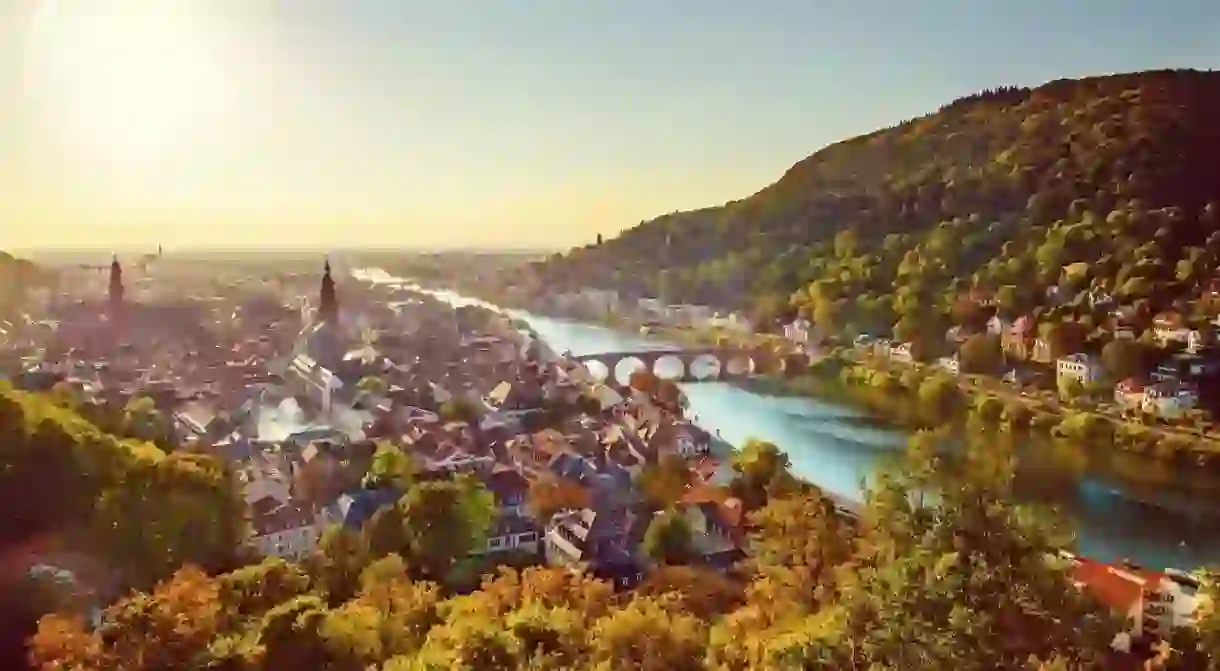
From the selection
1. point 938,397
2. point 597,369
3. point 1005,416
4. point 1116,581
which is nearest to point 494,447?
point 597,369

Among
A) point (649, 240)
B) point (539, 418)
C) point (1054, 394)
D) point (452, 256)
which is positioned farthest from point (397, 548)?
point (1054, 394)

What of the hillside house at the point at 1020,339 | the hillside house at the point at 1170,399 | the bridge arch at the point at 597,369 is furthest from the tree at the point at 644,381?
the hillside house at the point at 1170,399

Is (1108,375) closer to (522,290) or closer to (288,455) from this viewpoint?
(522,290)

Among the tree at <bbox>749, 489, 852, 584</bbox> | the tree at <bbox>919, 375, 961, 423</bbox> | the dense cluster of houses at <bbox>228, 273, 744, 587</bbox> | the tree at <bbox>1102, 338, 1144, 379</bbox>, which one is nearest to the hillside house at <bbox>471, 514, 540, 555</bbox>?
the dense cluster of houses at <bbox>228, 273, 744, 587</bbox>

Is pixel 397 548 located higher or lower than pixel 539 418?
lower

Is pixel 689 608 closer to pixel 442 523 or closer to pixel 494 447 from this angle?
pixel 442 523

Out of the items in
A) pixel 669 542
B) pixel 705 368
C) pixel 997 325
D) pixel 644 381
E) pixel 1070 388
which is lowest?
pixel 669 542

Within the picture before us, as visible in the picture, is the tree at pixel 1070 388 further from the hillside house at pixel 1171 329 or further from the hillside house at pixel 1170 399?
the hillside house at pixel 1171 329
